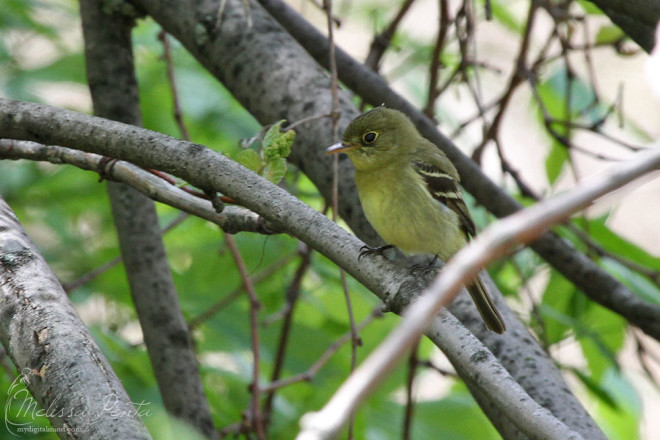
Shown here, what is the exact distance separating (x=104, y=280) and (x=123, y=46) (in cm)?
150

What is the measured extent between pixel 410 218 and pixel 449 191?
40cm

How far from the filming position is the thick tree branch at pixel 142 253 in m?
3.93

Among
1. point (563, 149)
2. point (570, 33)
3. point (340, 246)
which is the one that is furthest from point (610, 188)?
point (570, 33)

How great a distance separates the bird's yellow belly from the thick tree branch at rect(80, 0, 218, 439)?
46.3 inches

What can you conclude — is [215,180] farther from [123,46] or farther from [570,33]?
[570,33]

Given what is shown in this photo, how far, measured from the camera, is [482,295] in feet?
12.0

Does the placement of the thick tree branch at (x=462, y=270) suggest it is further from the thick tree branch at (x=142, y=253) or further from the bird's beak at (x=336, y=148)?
the thick tree branch at (x=142, y=253)

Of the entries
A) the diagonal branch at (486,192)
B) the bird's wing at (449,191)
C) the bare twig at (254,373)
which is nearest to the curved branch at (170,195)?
the bare twig at (254,373)

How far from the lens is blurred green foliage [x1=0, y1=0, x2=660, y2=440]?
14.0ft

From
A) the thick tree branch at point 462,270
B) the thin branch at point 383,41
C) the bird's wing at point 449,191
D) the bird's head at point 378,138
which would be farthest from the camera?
the thin branch at point 383,41

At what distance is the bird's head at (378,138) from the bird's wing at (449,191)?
0.88ft

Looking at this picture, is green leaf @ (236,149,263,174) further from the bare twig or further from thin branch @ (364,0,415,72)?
thin branch @ (364,0,415,72)

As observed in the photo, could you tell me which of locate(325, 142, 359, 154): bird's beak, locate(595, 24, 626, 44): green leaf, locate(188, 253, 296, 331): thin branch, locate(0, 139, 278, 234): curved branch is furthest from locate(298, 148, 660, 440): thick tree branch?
locate(595, 24, 626, 44): green leaf

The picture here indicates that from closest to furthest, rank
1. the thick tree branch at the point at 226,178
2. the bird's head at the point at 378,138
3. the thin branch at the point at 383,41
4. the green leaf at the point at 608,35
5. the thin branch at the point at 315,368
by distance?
the thick tree branch at the point at 226,178 → the thin branch at the point at 315,368 → the bird's head at the point at 378,138 → the thin branch at the point at 383,41 → the green leaf at the point at 608,35
